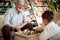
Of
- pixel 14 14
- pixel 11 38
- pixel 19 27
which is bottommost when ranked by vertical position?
pixel 11 38

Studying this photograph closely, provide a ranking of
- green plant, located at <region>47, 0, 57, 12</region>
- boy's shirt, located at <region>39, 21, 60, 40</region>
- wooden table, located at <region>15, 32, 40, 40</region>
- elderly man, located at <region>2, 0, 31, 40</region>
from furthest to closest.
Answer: green plant, located at <region>47, 0, 57, 12</region> < elderly man, located at <region>2, 0, 31, 40</region> < wooden table, located at <region>15, 32, 40, 40</region> < boy's shirt, located at <region>39, 21, 60, 40</region>

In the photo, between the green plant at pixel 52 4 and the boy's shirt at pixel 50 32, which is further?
the green plant at pixel 52 4

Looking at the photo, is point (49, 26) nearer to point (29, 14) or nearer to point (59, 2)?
point (29, 14)

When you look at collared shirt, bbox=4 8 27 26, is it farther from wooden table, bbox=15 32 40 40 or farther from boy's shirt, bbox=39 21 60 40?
boy's shirt, bbox=39 21 60 40

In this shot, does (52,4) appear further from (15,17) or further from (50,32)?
(50,32)

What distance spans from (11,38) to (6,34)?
0.16m

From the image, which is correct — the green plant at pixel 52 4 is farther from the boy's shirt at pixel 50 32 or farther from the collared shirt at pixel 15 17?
the boy's shirt at pixel 50 32

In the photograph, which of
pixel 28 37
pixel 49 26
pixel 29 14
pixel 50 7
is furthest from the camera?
pixel 50 7

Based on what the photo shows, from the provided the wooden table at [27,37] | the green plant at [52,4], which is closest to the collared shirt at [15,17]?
the wooden table at [27,37]

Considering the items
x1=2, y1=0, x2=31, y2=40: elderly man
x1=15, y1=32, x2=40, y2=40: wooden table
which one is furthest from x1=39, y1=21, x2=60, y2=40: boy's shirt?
x1=2, y1=0, x2=31, y2=40: elderly man

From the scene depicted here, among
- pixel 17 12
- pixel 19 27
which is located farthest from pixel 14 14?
pixel 19 27

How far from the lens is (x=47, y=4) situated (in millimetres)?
4551

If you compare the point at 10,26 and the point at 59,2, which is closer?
the point at 10,26

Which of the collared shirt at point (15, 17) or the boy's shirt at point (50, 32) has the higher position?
the boy's shirt at point (50, 32)
